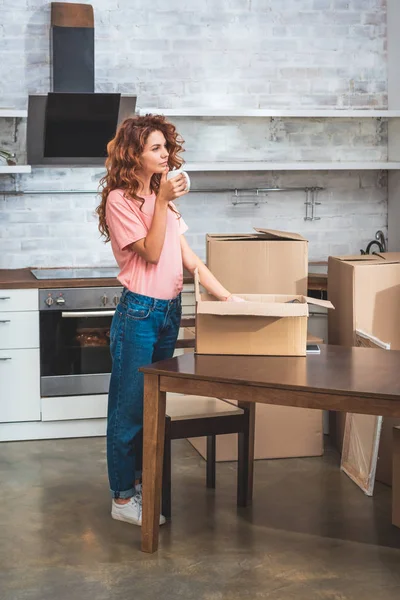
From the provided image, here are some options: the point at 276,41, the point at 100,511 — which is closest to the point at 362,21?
the point at 276,41

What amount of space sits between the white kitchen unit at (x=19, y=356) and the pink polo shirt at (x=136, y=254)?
5.14 ft

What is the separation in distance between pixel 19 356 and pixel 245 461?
1.65m

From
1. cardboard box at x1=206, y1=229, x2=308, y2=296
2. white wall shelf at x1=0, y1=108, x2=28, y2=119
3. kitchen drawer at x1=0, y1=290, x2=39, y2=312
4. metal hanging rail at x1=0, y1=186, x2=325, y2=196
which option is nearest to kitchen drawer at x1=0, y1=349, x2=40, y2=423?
kitchen drawer at x1=0, y1=290, x2=39, y2=312

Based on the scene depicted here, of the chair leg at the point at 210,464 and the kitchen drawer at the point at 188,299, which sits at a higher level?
the kitchen drawer at the point at 188,299

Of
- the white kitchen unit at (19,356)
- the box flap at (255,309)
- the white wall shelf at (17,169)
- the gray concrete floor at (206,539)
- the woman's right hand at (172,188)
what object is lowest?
the gray concrete floor at (206,539)

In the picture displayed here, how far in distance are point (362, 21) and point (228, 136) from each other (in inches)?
46.3

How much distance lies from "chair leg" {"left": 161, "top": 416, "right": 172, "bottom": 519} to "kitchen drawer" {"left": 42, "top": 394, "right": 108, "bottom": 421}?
143cm

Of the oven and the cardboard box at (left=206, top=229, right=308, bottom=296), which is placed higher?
the cardboard box at (left=206, top=229, right=308, bottom=296)

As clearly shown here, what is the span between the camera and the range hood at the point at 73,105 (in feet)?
17.4

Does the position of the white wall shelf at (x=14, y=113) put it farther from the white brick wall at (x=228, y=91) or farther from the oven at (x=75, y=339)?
the oven at (x=75, y=339)

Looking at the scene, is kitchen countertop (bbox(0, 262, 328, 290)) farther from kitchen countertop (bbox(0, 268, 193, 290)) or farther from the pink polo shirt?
the pink polo shirt

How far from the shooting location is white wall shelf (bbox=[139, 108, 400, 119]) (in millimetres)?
5500

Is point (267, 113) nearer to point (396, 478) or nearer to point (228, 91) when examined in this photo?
point (228, 91)

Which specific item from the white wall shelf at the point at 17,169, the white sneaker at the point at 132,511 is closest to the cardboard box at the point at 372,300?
the white sneaker at the point at 132,511
